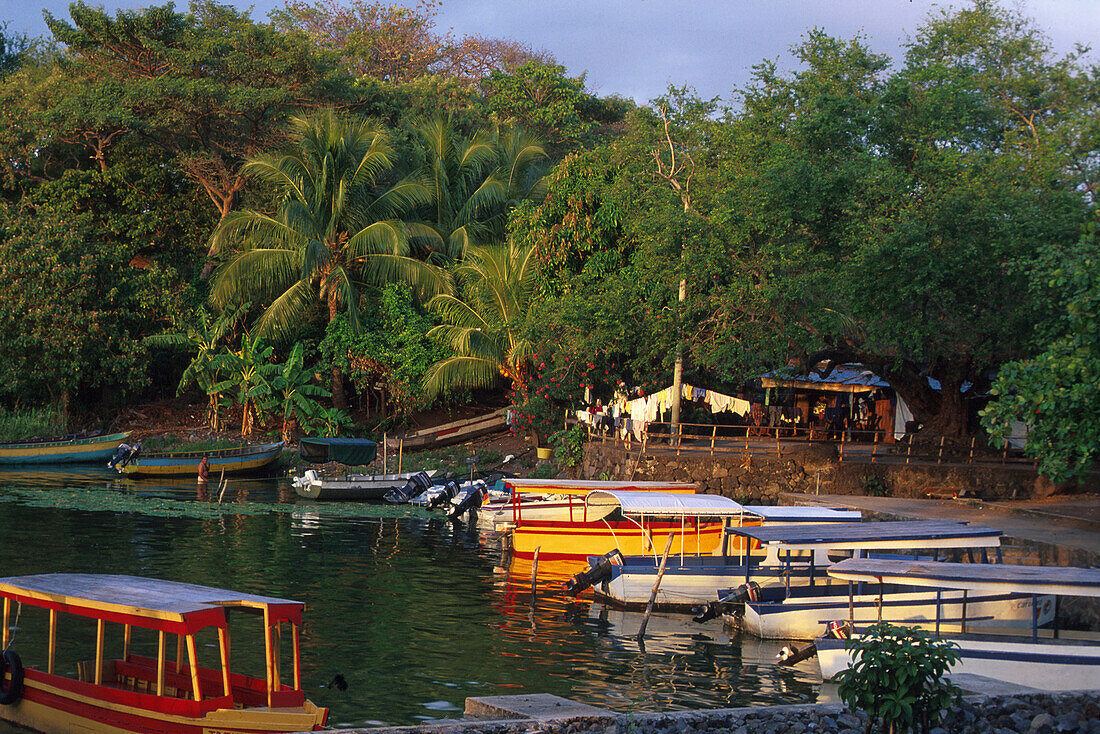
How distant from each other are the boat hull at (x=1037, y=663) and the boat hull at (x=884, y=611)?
60.4 inches

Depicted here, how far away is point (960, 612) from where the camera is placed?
588 inches

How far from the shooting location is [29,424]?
138 feet

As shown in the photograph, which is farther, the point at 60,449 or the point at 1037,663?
the point at 60,449

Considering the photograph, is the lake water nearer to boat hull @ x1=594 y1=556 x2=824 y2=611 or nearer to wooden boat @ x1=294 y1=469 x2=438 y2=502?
boat hull @ x1=594 y1=556 x2=824 y2=611

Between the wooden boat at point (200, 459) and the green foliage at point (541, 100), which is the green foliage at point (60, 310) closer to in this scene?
the wooden boat at point (200, 459)

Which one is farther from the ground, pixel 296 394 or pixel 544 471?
pixel 296 394

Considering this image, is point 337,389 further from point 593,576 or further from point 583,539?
point 593,576

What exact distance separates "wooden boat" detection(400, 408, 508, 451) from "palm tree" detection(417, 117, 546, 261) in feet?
24.5

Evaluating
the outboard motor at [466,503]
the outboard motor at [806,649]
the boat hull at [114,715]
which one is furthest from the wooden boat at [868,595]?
the outboard motor at [466,503]

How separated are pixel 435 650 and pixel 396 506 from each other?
17053 mm

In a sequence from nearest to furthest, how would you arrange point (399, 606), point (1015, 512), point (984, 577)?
point (984, 577) < point (399, 606) < point (1015, 512)

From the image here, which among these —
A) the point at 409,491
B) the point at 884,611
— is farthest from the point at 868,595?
the point at 409,491

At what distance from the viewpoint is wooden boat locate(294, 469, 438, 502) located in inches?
1267

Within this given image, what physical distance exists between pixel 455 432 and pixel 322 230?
10.2 meters
